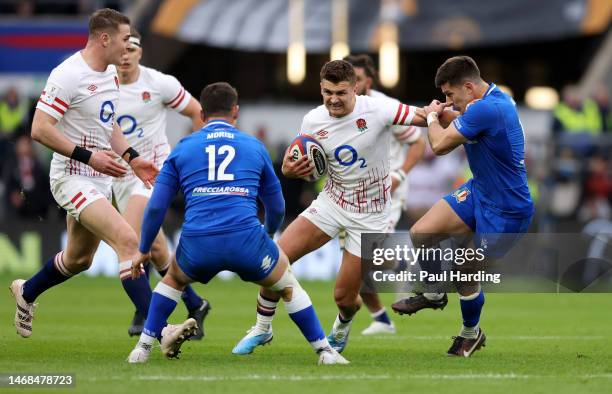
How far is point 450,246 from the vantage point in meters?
10.8

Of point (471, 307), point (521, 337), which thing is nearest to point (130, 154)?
point (471, 307)

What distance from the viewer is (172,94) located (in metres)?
12.3

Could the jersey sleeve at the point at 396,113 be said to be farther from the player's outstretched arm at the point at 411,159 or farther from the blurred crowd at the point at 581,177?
the blurred crowd at the point at 581,177

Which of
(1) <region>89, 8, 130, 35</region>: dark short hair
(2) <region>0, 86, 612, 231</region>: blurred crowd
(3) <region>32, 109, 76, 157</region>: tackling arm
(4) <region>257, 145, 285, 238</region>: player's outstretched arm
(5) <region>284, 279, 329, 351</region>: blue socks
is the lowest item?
(2) <region>0, 86, 612, 231</region>: blurred crowd

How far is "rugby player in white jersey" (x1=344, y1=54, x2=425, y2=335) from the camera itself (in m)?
12.6

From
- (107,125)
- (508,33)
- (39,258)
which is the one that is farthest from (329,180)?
(508,33)

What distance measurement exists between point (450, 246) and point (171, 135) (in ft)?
41.5

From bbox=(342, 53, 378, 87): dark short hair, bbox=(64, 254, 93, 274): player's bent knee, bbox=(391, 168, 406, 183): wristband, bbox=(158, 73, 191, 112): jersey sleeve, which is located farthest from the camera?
bbox=(391, 168, 406, 183): wristband

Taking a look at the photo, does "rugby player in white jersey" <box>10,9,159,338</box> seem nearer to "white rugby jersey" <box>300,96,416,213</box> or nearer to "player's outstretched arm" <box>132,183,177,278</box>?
"player's outstretched arm" <box>132,183,177,278</box>

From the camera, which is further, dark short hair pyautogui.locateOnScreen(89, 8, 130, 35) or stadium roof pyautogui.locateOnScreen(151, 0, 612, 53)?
stadium roof pyautogui.locateOnScreen(151, 0, 612, 53)

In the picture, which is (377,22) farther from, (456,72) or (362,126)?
(456,72)

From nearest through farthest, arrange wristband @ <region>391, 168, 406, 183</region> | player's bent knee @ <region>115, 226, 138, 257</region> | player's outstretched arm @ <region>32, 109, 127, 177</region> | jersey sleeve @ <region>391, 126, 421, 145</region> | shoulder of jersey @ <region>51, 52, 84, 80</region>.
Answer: player's outstretched arm @ <region>32, 109, 127, 177</region> < player's bent knee @ <region>115, 226, 138, 257</region> < shoulder of jersey @ <region>51, 52, 84, 80</region> < jersey sleeve @ <region>391, 126, 421, 145</region> < wristband @ <region>391, 168, 406, 183</region>

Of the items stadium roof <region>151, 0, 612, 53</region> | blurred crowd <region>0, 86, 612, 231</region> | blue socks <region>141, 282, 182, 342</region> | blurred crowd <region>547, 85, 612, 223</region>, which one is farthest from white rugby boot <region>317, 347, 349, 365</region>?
stadium roof <region>151, 0, 612, 53</region>

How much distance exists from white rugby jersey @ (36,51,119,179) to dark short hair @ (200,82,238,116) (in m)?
1.23
